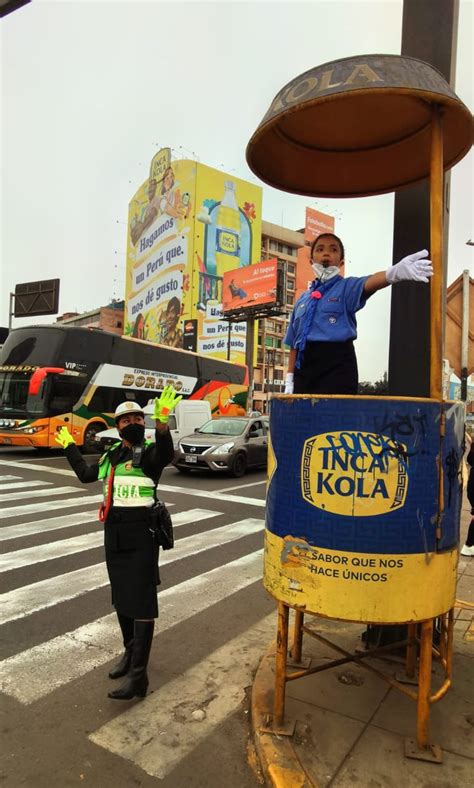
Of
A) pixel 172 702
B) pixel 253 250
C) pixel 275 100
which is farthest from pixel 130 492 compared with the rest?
pixel 253 250

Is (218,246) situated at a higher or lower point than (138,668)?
higher

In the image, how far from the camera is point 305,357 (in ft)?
10.2

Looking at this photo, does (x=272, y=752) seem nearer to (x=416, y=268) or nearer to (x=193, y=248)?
(x=416, y=268)

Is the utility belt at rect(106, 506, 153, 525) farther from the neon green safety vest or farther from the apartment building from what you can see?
the apartment building

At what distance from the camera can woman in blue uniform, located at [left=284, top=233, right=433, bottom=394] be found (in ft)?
9.69

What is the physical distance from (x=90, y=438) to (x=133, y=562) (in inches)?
635

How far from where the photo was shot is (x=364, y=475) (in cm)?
245

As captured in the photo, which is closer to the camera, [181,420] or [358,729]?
[358,729]

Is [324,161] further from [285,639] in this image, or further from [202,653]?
[202,653]

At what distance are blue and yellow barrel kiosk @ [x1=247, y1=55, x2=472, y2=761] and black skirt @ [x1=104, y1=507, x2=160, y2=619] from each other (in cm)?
93

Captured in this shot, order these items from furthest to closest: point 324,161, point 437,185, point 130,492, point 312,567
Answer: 1. point 324,161
2. point 130,492
3. point 437,185
4. point 312,567

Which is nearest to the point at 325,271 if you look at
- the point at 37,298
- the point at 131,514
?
the point at 131,514

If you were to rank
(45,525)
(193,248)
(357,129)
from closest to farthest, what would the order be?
1. (357,129)
2. (45,525)
3. (193,248)

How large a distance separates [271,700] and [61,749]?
1.16m
